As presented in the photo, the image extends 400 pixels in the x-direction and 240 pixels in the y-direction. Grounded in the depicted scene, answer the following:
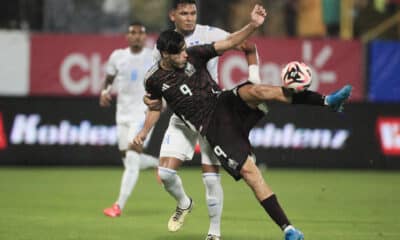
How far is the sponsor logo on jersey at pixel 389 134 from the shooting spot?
19328mm

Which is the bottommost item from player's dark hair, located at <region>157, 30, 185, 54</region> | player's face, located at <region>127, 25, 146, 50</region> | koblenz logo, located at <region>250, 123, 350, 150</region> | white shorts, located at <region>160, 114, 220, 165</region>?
koblenz logo, located at <region>250, 123, 350, 150</region>

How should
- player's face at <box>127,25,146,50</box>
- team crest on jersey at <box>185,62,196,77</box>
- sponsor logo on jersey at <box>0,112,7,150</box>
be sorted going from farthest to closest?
sponsor logo on jersey at <box>0,112,7,150</box> < player's face at <box>127,25,146,50</box> < team crest on jersey at <box>185,62,196,77</box>

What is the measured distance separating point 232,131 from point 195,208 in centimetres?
406

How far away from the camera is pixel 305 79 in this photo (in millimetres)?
8641

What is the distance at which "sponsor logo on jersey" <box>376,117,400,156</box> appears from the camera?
19328 millimetres

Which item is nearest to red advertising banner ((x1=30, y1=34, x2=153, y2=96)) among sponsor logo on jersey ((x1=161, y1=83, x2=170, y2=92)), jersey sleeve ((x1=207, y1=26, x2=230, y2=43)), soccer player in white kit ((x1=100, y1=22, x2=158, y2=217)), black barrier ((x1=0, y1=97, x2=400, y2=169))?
black barrier ((x1=0, y1=97, x2=400, y2=169))

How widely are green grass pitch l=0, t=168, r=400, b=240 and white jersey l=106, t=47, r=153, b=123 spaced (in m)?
1.26

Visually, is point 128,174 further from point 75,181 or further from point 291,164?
point 291,164

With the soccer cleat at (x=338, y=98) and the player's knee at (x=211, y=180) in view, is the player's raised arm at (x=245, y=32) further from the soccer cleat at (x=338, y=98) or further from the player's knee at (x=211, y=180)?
the player's knee at (x=211, y=180)

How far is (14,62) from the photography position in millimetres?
20984

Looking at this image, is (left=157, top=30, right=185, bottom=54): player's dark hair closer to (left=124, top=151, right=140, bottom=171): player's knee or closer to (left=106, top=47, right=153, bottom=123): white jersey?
(left=124, top=151, right=140, bottom=171): player's knee

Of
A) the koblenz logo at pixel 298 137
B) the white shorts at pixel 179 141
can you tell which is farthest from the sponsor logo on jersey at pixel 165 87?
the koblenz logo at pixel 298 137

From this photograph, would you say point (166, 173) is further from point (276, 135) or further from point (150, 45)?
A: point (150, 45)

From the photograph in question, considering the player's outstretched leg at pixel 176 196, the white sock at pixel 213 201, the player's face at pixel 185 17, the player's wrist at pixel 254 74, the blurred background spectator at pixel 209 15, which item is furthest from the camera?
the blurred background spectator at pixel 209 15
